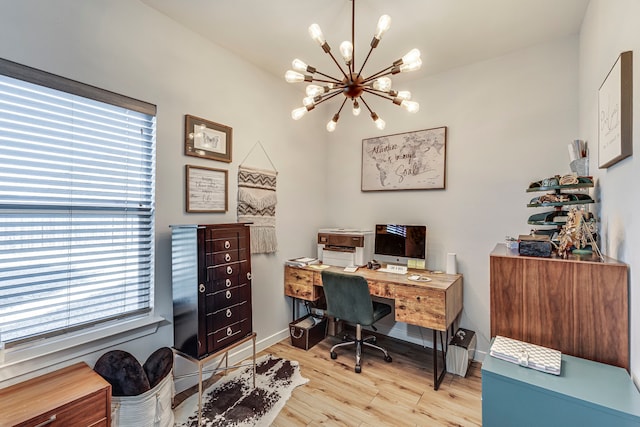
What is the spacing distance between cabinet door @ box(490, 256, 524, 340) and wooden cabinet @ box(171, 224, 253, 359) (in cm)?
166

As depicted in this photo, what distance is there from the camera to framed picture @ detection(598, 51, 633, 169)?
1260 mm

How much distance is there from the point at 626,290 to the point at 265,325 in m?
2.66

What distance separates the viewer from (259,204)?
2.85 meters

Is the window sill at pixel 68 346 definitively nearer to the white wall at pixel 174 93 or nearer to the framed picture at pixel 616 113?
the white wall at pixel 174 93

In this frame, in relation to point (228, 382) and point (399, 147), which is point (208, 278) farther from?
point (399, 147)

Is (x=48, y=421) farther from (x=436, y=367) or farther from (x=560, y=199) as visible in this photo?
(x=560, y=199)

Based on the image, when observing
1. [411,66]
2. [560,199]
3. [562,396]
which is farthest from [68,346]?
[560,199]

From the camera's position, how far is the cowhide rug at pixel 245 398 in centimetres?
193

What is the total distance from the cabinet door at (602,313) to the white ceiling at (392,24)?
182 cm

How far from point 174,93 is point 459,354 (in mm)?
3115

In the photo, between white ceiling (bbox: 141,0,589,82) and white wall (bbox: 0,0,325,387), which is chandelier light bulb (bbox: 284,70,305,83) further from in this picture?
white wall (bbox: 0,0,325,387)

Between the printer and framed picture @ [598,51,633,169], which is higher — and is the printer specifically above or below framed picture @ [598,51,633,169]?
below

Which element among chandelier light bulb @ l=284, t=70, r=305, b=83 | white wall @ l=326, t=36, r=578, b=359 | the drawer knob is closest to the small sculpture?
white wall @ l=326, t=36, r=578, b=359

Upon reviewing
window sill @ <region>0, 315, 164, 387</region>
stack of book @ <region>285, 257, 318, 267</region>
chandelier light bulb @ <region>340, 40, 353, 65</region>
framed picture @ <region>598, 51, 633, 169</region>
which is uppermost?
chandelier light bulb @ <region>340, 40, 353, 65</region>
